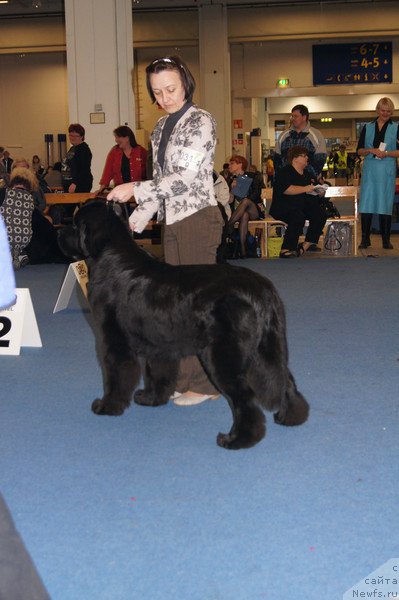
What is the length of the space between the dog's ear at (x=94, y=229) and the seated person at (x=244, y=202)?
261 inches

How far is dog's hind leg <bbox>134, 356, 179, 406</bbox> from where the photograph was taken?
3.74 m

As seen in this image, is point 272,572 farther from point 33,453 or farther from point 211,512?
point 33,453

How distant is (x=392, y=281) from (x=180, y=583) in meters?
6.07

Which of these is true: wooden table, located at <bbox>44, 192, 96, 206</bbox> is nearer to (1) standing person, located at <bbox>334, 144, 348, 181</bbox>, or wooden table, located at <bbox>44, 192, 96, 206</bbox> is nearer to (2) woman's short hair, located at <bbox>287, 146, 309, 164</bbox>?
(2) woman's short hair, located at <bbox>287, 146, 309, 164</bbox>

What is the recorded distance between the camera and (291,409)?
11.1ft

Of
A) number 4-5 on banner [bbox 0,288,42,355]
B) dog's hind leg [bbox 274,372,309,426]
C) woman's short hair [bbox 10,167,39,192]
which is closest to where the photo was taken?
dog's hind leg [bbox 274,372,309,426]

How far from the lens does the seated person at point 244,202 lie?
1022 centimetres

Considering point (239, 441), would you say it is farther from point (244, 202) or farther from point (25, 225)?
point (244, 202)

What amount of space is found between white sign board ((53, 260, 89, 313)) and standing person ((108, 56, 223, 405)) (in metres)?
2.28

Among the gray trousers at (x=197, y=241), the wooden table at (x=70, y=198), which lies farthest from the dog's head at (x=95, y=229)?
the wooden table at (x=70, y=198)

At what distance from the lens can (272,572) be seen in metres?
2.17

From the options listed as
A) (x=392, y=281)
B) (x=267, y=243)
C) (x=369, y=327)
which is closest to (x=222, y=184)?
(x=267, y=243)

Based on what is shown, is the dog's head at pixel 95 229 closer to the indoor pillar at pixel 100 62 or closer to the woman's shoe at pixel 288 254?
the woman's shoe at pixel 288 254

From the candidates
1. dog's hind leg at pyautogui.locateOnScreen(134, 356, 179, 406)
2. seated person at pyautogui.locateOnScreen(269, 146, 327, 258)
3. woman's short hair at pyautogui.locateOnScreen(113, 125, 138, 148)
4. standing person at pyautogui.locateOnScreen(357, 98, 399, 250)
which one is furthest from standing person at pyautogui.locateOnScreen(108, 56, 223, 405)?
standing person at pyautogui.locateOnScreen(357, 98, 399, 250)
